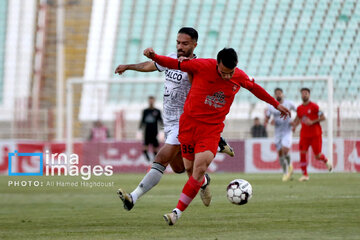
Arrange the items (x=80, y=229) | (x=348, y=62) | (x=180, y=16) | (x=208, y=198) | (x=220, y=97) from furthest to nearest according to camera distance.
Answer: (x=180, y=16)
(x=348, y=62)
(x=208, y=198)
(x=220, y=97)
(x=80, y=229)

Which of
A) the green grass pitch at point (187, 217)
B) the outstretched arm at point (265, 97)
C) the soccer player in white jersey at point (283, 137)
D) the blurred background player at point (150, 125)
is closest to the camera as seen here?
the green grass pitch at point (187, 217)

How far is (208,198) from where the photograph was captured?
844 cm

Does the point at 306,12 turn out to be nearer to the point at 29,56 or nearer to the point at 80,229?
the point at 29,56

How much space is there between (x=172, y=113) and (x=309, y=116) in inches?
334

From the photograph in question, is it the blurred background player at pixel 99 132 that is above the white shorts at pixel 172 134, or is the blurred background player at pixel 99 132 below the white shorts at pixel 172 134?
below

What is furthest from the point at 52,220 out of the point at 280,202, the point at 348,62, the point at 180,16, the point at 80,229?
the point at 180,16

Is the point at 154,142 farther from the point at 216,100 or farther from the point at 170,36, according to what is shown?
the point at 170,36

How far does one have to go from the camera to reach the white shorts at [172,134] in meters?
7.99

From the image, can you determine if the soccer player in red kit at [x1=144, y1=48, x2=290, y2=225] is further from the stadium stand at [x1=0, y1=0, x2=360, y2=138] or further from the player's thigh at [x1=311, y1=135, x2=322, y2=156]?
the stadium stand at [x1=0, y1=0, x2=360, y2=138]

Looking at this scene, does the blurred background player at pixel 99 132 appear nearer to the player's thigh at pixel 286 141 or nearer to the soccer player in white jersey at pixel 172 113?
the player's thigh at pixel 286 141

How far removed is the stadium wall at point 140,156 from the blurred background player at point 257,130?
1.35ft

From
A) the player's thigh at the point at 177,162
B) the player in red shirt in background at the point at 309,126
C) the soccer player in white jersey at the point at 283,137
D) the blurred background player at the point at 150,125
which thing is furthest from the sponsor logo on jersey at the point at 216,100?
the blurred background player at the point at 150,125

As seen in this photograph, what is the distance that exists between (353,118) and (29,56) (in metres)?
19.5

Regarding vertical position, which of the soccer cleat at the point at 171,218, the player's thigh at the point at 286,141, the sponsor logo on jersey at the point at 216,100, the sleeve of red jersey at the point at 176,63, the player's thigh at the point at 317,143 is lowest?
the player's thigh at the point at 286,141
